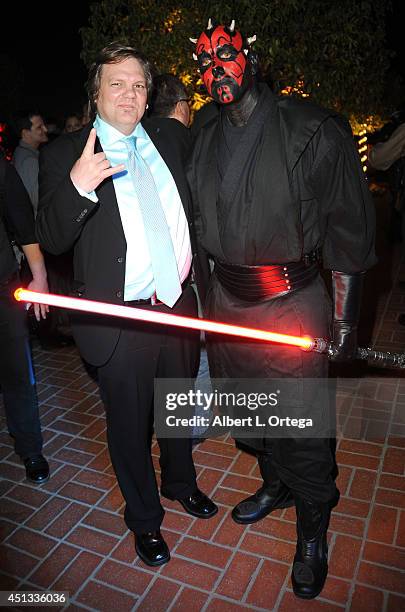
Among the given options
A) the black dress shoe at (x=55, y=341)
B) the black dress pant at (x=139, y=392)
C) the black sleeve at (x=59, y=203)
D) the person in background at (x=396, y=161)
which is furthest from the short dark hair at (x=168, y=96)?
the person in background at (x=396, y=161)

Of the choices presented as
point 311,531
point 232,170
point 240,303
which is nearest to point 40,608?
point 311,531

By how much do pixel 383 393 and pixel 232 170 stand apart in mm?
2880

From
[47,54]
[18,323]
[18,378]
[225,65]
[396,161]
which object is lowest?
[18,378]

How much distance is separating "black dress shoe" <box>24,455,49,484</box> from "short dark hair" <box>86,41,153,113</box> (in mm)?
2419

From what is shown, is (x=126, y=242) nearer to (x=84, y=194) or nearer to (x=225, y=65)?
(x=84, y=194)

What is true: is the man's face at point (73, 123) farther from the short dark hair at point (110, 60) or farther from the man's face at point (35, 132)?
the short dark hair at point (110, 60)

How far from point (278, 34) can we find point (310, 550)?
5.82 metres

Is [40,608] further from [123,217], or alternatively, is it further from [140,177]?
[140,177]

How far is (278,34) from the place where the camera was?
20.7 feet

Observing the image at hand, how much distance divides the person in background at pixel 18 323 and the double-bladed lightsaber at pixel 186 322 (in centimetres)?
95

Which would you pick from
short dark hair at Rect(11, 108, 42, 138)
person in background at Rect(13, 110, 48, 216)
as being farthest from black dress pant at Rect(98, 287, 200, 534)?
short dark hair at Rect(11, 108, 42, 138)

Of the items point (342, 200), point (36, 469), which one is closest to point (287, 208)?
point (342, 200)

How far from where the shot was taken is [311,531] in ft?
8.96

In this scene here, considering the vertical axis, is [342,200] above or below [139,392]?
above
